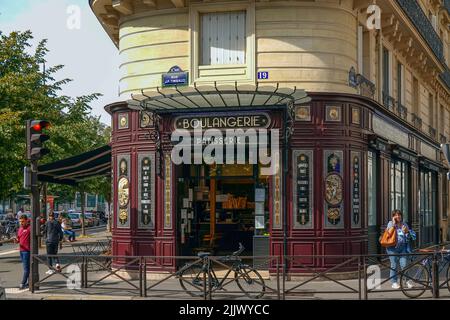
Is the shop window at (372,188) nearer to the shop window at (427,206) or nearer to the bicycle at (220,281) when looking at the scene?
the bicycle at (220,281)

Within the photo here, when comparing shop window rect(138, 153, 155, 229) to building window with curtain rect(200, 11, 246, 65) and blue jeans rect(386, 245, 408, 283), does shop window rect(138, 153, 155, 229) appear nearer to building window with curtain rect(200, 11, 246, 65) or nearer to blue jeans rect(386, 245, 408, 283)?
building window with curtain rect(200, 11, 246, 65)

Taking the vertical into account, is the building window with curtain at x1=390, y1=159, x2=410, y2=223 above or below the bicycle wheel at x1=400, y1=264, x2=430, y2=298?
above

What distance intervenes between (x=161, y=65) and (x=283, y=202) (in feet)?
14.4

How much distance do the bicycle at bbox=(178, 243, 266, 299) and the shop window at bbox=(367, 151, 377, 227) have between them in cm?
538

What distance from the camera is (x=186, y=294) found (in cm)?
1341

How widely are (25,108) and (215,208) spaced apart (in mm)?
8664

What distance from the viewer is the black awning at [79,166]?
18281 millimetres

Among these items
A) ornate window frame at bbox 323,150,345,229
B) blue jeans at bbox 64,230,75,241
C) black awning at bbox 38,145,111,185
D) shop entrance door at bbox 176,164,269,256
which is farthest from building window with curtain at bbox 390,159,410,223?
blue jeans at bbox 64,230,75,241

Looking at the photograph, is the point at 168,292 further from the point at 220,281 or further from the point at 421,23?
the point at 421,23

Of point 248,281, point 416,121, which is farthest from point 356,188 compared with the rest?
point 416,121

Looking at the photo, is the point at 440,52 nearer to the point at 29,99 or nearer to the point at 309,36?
the point at 309,36

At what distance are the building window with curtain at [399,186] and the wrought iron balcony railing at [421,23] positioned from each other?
451 centimetres

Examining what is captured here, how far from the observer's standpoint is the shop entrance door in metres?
17.2

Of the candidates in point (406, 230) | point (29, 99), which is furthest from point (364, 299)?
point (29, 99)
